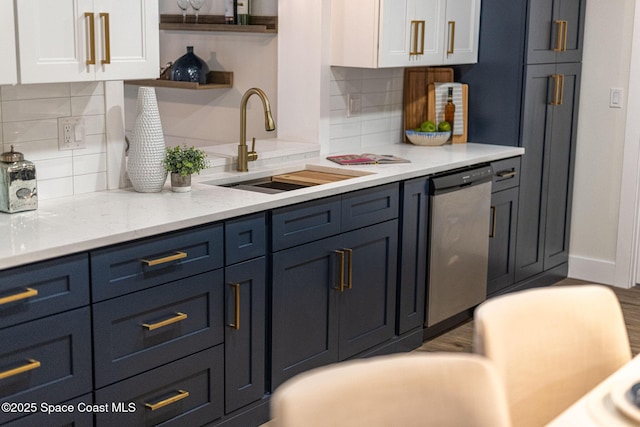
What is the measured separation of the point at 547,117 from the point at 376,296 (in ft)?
5.87

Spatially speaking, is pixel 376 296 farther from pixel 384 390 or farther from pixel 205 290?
pixel 384 390

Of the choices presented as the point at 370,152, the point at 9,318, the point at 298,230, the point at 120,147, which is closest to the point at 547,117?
the point at 370,152

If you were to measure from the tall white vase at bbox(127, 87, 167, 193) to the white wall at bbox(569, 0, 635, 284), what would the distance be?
9.92ft

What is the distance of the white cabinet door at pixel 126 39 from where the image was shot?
2.82 meters

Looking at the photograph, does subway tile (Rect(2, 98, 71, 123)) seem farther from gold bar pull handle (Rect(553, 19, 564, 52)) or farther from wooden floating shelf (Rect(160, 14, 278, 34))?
gold bar pull handle (Rect(553, 19, 564, 52))

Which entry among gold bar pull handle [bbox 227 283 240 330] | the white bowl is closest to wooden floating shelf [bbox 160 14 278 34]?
the white bowl

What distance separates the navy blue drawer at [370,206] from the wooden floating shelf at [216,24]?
1.10m

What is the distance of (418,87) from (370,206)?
1278 mm

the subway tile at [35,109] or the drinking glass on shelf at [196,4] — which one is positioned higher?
the drinking glass on shelf at [196,4]

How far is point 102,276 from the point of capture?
103 inches

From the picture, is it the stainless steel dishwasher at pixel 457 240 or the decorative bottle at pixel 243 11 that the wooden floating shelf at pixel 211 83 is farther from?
the stainless steel dishwasher at pixel 457 240

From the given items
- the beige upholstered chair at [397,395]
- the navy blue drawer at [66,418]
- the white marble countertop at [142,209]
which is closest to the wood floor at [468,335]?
the white marble countertop at [142,209]

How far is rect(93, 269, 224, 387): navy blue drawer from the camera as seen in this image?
2656 mm

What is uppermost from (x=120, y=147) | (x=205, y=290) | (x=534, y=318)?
(x=120, y=147)
